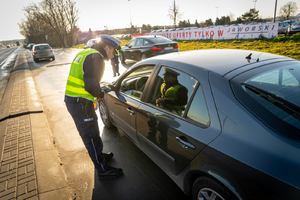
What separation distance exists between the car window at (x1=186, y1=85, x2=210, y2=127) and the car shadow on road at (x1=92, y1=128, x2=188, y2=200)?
1124 mm

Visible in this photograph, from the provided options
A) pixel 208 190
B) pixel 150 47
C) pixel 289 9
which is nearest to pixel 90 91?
pixel 208 190

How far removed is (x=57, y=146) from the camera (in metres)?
3.62

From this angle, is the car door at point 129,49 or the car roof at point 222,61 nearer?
the car roof at point 222,61

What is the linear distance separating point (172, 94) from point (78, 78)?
121 cm

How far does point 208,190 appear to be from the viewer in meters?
1.58

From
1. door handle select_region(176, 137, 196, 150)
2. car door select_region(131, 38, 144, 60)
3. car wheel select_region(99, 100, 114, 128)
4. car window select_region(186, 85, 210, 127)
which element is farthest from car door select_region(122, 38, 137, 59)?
door handle select_region(176, 137, 196, 150)

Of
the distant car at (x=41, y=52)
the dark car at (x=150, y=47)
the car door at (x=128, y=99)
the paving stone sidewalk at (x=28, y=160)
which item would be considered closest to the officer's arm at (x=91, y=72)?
the car door at (x=128, y=99)

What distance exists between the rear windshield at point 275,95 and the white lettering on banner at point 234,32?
16669 mm

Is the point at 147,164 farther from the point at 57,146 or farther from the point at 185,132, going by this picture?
the point at 57,146

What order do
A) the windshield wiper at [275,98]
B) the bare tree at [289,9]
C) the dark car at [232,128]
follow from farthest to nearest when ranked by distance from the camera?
the bare tree at [289,9] → the windshield wiper at [275,98] → the dark car at [232,128]

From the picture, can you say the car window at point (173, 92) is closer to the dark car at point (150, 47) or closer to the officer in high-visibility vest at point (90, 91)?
the officer in high-visibility vest at point (90, 91)

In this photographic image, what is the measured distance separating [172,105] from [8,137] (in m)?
3.72

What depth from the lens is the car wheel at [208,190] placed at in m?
1.44

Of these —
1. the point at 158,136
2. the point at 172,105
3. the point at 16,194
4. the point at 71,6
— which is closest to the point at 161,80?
the point at 172,105
